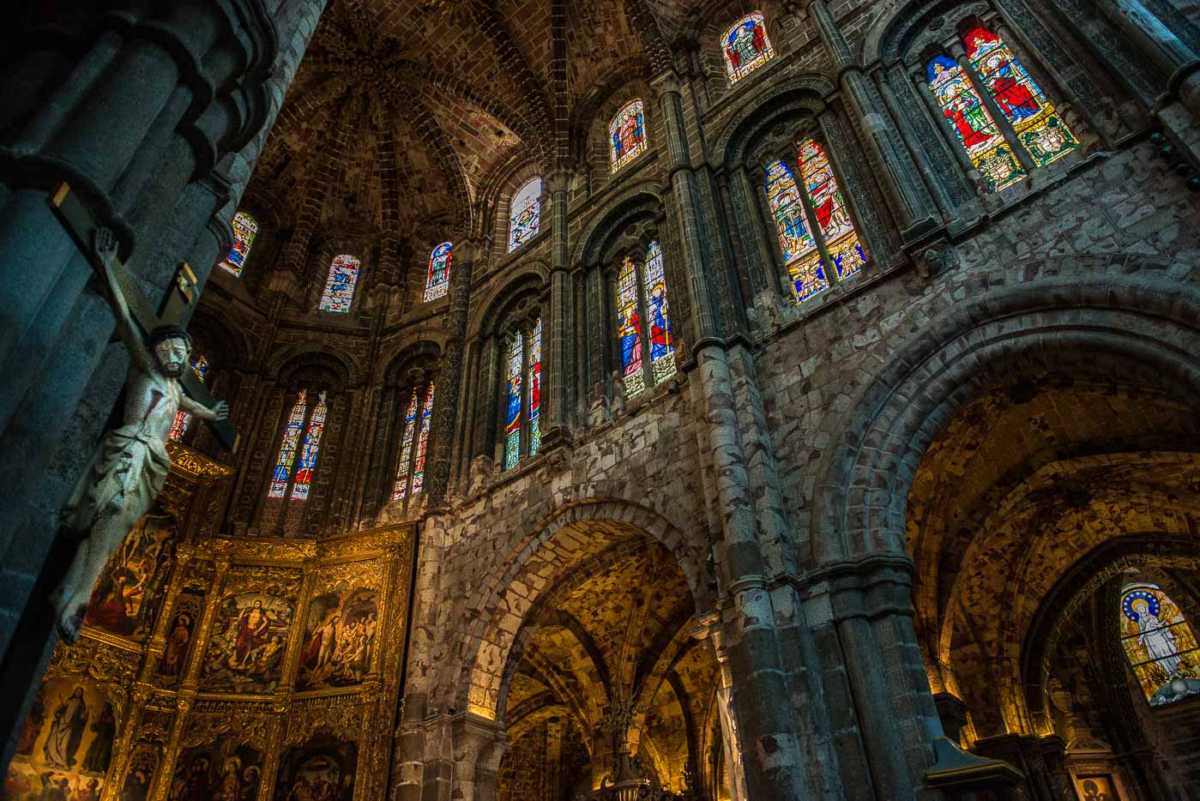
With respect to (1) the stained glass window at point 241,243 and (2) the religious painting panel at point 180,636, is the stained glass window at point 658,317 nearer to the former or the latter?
(2) the religious painting panel at point 180,636

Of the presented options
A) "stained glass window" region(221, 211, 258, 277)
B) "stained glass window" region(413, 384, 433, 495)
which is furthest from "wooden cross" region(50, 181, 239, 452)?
"stained glass window" region(221, 211, 258, 277)

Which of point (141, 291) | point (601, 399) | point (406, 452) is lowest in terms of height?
point (141, 291)

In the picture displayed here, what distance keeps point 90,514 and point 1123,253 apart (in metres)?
8.53

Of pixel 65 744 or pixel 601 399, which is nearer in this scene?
pixel 65 744

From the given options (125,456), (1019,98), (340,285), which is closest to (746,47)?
(1019,98)

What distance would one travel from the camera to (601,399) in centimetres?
1169

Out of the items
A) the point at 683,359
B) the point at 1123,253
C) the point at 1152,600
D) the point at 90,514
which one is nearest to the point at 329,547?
the point at 683,359

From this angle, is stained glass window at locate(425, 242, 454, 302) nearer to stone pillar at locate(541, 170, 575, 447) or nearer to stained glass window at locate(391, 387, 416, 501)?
stained glass window at locate(391, 387, 416, 501)

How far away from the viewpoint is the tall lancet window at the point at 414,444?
1455cm

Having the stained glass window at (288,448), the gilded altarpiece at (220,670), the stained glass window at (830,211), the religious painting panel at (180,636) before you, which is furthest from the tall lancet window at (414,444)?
the stained glass window at (830,211)

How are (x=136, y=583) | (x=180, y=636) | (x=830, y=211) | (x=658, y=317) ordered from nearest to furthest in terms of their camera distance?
(x=830, y=211), (x=136, y=583), (x=180, y=636), (x=658, y=317)

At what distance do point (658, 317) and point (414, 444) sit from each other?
20.4ft

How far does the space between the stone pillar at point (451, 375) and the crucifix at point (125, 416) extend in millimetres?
8890

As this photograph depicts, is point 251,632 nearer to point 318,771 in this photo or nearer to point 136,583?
point 136,583
